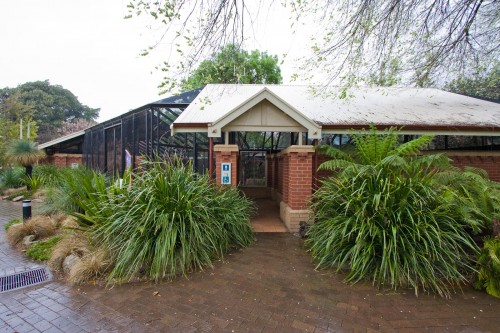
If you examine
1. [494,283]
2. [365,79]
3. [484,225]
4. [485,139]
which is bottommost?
[494,283]

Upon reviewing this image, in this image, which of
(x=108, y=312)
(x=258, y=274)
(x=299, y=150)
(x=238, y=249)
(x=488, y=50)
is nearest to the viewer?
(x=108, y=312)

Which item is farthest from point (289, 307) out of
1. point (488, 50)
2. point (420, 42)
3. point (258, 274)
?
point (488, 50)

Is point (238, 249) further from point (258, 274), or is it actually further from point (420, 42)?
point (420, 42)

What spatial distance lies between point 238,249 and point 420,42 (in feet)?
22.9

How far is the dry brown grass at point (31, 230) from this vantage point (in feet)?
17.6

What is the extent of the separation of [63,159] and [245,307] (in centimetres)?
1823

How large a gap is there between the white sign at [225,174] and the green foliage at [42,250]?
3588 millimetres

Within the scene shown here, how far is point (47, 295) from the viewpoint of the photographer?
3.29 m

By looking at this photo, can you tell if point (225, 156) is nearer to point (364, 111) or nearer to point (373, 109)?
point (364, 111)

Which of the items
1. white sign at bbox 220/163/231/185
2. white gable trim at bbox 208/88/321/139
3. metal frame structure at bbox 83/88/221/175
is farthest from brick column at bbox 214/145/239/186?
metal frame structure at bbox 83/88/221/175

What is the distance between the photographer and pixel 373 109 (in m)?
7.56

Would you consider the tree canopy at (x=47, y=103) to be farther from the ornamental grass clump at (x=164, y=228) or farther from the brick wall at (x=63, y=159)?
the ornamental grass clump at (x=164, y=228)

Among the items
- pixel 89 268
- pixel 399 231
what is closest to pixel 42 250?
pixel 89 268

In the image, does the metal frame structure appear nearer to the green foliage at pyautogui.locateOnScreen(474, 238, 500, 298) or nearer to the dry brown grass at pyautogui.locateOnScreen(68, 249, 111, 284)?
the dry brown grass at pyautogui.locateOnScreen(68, 249, 111, 284)
